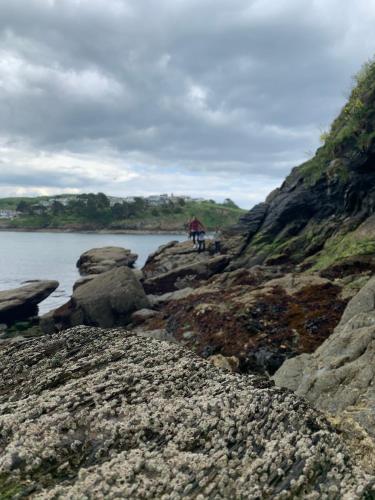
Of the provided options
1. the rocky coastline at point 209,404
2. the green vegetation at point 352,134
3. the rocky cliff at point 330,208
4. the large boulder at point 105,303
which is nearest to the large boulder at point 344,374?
the rocky coastline at point 209,404

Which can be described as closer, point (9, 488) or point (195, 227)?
point (9, 488)

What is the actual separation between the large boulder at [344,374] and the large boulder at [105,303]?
19590 millimetres

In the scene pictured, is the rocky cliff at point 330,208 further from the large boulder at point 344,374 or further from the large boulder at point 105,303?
the large boulder at point 105,303

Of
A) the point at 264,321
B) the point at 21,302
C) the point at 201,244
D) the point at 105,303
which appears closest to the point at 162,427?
the point at 264,321

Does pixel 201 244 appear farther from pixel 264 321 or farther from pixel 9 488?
pixel 9 488

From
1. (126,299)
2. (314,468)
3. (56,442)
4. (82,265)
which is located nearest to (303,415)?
(314,468)

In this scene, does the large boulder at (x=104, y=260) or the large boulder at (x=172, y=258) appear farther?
the large boulder at (x=104, y=260)

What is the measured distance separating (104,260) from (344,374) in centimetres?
7329

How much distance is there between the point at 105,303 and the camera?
115 feet

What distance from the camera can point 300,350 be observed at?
840 inches

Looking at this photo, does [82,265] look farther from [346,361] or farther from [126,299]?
[346,361]

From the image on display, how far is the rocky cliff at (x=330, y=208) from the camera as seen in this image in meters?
38.6

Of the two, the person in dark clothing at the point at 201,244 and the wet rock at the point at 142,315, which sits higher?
the person in dark clothing at the point at 201,244

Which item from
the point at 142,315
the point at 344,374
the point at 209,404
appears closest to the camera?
the point at 209,404
